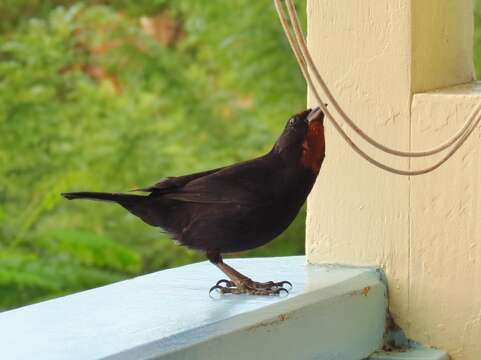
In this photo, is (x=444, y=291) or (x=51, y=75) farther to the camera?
(x=51, y=75)

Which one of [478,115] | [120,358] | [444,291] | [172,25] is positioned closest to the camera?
[120,358]

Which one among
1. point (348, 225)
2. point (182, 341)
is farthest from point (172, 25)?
point (182, 341)

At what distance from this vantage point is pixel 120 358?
1.30 metres

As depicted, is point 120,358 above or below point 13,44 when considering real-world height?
below

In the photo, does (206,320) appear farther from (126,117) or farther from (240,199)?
(126,117)

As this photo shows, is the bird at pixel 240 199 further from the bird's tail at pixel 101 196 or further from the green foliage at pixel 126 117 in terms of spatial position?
the green foliage at pixel 126 117

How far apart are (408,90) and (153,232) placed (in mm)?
2462

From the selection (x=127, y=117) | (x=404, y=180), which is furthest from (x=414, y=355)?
(x=127, y=117)

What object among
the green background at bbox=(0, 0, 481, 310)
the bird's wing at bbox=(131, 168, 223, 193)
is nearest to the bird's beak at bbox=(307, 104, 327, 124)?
the bird's wing at bbox=(131, 168, 223, 193)

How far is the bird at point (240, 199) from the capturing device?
1.65 meters

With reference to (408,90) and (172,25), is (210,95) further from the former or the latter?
(408,90)

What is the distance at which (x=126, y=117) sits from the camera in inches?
172

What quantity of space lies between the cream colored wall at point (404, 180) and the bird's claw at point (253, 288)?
0.23m

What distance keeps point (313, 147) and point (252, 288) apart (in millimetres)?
253
